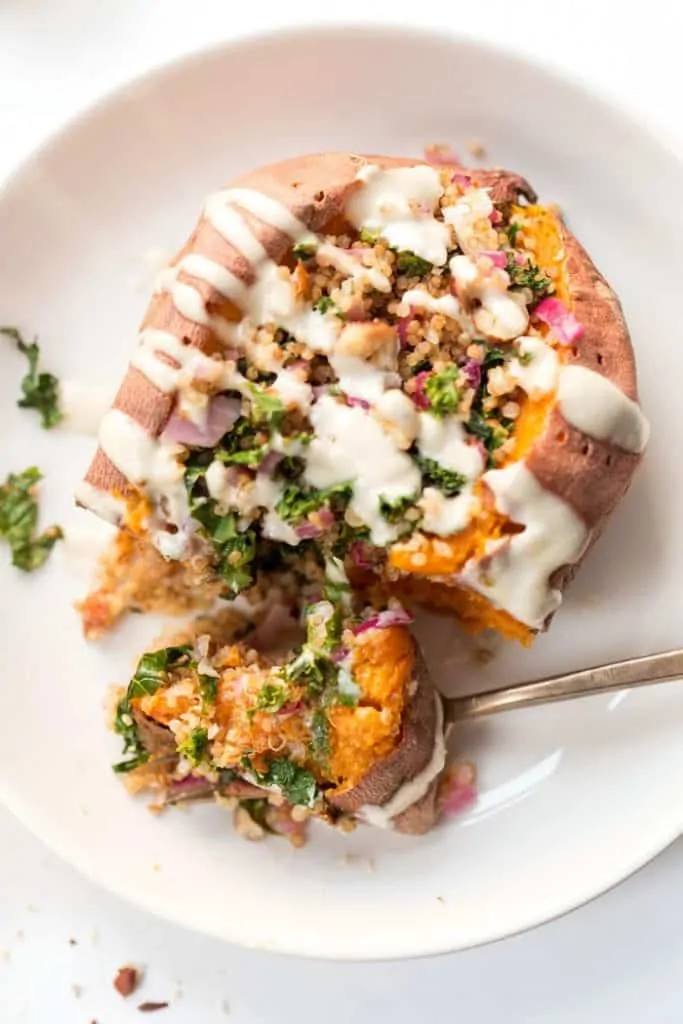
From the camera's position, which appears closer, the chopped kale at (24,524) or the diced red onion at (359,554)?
the diced red onion at (359,554)

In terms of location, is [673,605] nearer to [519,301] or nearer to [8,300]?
[519,301]

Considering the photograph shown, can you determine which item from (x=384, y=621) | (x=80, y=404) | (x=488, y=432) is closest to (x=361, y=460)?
(x=488, y=432)

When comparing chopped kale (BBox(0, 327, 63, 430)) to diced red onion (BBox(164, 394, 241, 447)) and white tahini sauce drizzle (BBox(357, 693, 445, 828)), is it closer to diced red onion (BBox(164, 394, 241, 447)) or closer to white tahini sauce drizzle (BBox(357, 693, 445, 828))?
diced red onion (BBox(164, 394, 241, 447))

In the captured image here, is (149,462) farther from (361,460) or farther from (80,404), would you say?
(80,404)

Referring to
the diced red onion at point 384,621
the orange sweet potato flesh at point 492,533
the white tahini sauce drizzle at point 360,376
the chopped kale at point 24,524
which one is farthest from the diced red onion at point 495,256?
the chopped kale at point 24,524

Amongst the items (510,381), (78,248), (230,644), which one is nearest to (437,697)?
(230,644)

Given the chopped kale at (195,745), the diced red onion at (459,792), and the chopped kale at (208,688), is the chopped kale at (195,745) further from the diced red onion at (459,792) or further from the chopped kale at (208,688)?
the diced red onion at (459,792)
